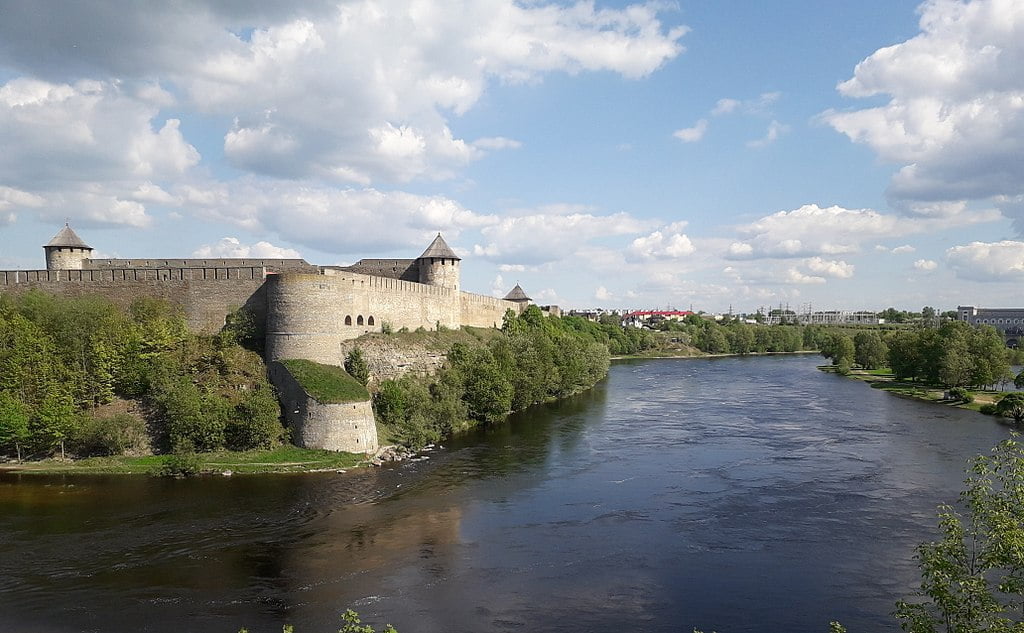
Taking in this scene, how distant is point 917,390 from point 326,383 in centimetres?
3142

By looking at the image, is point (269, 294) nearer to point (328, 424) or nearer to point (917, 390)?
point (328, 424)

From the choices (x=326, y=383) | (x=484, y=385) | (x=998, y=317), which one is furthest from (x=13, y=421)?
(x=998, y=317)

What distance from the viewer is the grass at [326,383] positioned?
718 inches

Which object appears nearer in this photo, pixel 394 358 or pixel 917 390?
pixel 394 358

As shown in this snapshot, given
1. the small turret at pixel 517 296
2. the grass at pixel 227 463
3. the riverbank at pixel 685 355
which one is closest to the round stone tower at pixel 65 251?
the grass at pixel 227 463

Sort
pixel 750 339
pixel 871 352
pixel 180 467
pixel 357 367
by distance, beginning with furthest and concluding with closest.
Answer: pixel 750 339
pixel 871 352
pixel 357 367
pixel 180 467

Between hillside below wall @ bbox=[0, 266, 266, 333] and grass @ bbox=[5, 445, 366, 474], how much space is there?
224 inches

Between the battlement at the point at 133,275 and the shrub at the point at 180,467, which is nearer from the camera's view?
the shrub at the point at 180,467

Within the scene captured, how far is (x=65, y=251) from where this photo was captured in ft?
86.1

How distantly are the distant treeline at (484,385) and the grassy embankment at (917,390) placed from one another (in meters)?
16.5

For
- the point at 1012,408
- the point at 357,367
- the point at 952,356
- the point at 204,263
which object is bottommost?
the point at 1012,408

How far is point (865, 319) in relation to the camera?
14788cm

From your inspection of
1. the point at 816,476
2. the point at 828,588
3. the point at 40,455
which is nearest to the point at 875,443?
the point at 816,476

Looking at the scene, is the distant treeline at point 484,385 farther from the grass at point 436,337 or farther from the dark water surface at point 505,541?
the dark water surface at point 505,541
